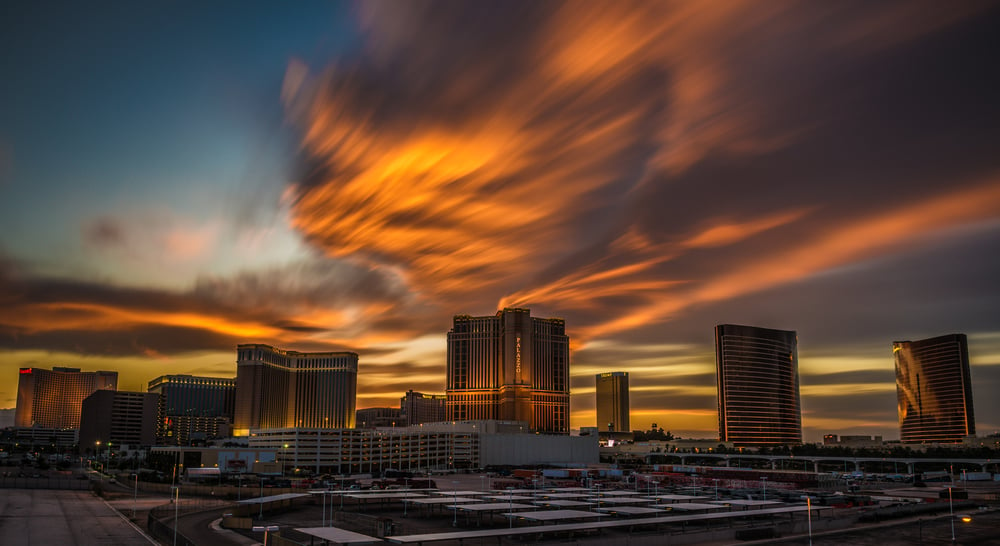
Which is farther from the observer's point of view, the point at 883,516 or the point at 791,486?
the point at 791,486

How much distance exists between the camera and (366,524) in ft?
230

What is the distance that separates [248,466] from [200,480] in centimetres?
3207

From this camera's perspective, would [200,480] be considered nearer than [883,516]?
No

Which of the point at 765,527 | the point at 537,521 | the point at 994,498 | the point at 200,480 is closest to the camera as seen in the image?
the point at 765,527

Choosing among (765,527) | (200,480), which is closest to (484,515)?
(765,527)

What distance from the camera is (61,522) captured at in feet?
253

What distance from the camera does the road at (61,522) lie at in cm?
6512

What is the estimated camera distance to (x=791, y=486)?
457 ft

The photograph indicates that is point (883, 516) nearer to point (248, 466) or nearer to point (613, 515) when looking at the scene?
point (613, 515)

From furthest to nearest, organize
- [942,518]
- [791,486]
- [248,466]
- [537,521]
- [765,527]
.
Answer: [248,466]
[791,486]
[942,518]
[537,521]
[765,527]

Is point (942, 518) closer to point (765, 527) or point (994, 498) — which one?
point (765, 527)

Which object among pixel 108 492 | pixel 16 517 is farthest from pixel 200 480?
pixel 16 517

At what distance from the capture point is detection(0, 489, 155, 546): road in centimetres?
6512

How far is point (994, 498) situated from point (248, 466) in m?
167
